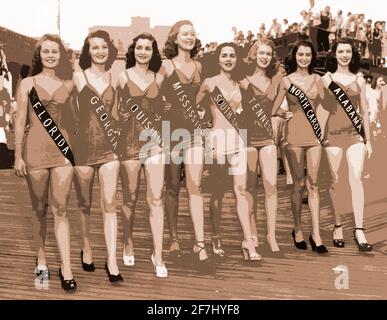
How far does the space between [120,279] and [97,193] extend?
422cm

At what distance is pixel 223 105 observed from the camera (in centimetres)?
388

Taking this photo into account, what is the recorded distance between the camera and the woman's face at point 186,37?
12.2 ft

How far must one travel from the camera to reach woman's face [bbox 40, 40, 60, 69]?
336 centimetres

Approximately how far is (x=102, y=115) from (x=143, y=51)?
1.57 feet

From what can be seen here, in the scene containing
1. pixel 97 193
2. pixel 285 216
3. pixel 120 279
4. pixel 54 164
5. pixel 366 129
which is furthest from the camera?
pixel 97 193

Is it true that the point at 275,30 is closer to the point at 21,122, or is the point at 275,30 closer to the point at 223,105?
the point at 223,105

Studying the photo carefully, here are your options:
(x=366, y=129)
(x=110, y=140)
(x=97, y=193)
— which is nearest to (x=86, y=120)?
(x=110, y=140)

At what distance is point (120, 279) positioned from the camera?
142 inches

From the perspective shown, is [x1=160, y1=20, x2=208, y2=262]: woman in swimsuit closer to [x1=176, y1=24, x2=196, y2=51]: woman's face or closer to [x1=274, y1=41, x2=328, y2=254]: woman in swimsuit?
[x1=176, y1=24, x2=196, y2=51]: woman's face

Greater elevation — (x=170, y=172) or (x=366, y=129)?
(x=366, y=129)

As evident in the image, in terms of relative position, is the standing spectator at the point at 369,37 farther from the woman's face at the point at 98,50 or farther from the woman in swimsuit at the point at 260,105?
the woman's face at the point at 98,50

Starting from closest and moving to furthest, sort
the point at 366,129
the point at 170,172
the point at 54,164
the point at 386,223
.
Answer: the point at 54,164 → the point at 170,172 → the point at 366,129 → the point at 386,223
